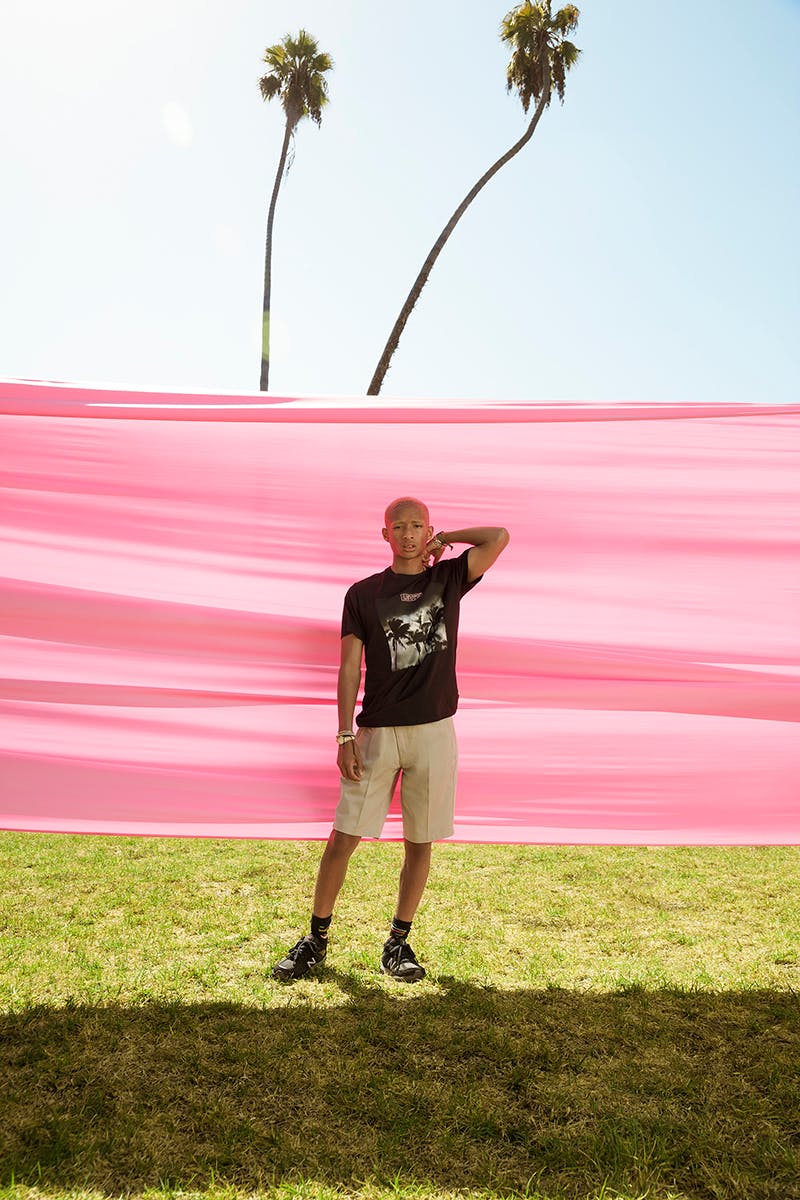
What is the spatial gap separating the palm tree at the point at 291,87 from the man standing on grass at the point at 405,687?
1600 cm

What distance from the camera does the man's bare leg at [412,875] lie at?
3188 millimetres

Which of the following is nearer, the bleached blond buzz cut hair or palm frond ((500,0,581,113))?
the bleached blond buzz cut hair

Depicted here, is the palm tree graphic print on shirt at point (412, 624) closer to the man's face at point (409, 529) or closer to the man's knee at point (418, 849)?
the man's face at point (409, 529)

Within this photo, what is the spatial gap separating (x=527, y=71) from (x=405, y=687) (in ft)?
56.1

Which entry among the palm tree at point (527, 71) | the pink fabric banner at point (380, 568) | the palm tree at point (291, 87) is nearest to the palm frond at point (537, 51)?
the palm tree at point (527, 71)

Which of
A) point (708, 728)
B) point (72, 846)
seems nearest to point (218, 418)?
point (708, 728)

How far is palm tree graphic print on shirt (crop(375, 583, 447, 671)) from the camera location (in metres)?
3.08

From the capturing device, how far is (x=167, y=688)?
10.8 ft

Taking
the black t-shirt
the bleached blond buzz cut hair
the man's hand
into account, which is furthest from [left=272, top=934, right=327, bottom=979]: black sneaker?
the bleached blond buzz cut hair

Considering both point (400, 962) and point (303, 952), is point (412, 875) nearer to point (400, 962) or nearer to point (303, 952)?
point (400, 962)

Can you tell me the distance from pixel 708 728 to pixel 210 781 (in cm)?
198

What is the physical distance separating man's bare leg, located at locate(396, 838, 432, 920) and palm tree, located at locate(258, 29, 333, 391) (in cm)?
1627

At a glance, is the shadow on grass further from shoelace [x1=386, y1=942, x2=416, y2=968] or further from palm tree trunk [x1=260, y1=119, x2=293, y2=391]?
palm tree trunk [x1=260, y1=119, x2=293, y2=391]

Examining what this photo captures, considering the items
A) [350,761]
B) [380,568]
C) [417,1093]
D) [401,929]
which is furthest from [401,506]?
[417,1093]
